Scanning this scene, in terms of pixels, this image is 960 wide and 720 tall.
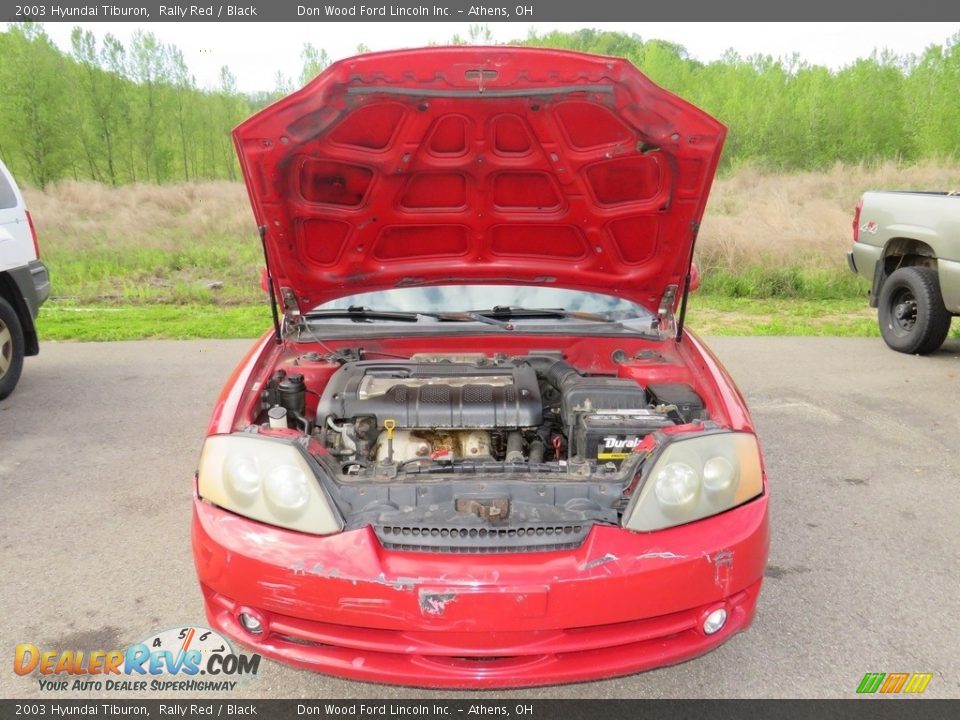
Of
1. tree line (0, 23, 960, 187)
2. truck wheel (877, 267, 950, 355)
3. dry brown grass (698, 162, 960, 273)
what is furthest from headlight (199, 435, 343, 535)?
tree line (0, 23, 960, 187)

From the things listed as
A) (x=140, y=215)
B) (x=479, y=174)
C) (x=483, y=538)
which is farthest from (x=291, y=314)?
(x=140, y=215)

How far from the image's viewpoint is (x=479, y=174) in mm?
2947

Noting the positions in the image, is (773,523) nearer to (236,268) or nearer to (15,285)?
(15,285)

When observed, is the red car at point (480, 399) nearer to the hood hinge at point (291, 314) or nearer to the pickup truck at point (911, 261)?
the hood hinge at point (291, 314)

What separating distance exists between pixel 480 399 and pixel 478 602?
3.38 ft

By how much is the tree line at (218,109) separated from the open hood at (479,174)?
73.9 feet

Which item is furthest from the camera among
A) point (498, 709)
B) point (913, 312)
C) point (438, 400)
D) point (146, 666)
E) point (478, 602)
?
point (913, 312)

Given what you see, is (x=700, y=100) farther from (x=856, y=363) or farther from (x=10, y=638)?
(x=10, y=638)

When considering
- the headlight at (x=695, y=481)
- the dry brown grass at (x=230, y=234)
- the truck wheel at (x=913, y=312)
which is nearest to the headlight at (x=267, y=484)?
the headlight at (x=695, y=481)

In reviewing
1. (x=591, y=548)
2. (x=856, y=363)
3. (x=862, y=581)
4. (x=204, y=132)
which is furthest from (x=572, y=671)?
(x=204, y=132)

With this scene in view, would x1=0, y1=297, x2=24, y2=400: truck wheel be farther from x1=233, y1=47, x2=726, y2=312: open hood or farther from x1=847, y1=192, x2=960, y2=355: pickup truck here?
x1=847, y1=192, x2=960, y2=355: pickup truck

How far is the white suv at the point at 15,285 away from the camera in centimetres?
547

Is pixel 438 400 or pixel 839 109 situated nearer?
pixel 438 400

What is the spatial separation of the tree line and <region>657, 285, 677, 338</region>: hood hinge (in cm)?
2236
